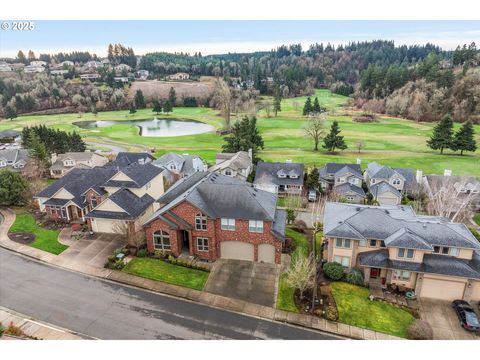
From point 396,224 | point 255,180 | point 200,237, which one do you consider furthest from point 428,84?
point 200,237

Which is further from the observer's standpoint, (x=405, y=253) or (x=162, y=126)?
(x=162, y=126)

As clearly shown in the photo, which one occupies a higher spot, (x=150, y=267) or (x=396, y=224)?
(x=396, y=224)

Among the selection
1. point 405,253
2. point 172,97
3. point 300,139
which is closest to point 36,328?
point 405,253

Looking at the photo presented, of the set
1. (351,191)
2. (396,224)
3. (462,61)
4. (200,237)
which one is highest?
(462,61)

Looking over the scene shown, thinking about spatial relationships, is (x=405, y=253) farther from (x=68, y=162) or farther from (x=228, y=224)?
(x=68, y=162)

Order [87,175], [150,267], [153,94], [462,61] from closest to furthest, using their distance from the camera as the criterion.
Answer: [150,267] → [87,175] → [462,61] → [153,94]

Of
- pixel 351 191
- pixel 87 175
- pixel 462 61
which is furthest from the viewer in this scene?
pixel 462 61

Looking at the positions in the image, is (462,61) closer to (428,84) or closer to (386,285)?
(428,84)
